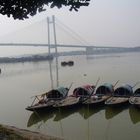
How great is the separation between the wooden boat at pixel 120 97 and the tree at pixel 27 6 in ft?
33.3

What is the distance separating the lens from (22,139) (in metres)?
8.54

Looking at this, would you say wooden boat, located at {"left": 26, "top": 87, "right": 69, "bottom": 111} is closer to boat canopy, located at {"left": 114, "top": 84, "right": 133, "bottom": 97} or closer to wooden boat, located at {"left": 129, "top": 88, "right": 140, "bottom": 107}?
boat canopy, located at {"left": 114, "top": 84, "right": 133, "bottom": 97}

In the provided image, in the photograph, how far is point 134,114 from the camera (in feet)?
49.9

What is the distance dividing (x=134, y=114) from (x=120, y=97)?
2404 mm

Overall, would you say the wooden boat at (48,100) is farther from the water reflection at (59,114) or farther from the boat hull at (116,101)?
the boat hull at (116,101)

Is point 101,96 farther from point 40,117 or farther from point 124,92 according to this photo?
point 40,117

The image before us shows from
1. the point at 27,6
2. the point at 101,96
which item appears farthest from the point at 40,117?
the point at 27,6

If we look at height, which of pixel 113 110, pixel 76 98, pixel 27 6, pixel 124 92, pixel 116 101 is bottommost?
pixel 113 110

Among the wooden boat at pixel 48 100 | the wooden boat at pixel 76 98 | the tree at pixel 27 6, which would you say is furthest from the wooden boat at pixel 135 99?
the tree at pixel 27 6

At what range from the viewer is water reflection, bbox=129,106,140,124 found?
14391 mm

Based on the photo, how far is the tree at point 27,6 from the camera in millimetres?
6402

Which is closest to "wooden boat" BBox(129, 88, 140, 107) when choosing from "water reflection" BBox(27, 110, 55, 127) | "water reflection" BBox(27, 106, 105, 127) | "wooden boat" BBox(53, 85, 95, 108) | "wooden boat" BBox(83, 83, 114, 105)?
"wooden boat" BBox(83, 83, 114, 105)

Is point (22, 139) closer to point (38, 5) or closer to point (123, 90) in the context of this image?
point (38, 5)

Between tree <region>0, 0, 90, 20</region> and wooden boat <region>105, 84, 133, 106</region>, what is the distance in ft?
33.3
